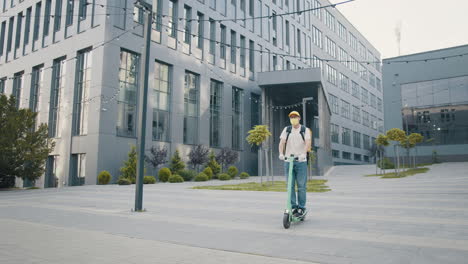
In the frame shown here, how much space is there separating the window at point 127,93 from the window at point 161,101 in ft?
5.85

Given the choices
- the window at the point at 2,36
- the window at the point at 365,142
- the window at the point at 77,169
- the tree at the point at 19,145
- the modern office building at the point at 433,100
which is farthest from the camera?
the window at the point at 365,142

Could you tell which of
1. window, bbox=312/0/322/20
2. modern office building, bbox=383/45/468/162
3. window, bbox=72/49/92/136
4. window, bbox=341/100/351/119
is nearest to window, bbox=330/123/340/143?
window, bbox=341/100/351/119

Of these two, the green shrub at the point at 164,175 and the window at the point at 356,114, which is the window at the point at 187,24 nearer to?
the green shrub at the point at 164,175

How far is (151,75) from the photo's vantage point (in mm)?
26672

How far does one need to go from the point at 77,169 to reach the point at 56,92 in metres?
6.99

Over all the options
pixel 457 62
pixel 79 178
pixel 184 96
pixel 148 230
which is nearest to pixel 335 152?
pixel 457 62

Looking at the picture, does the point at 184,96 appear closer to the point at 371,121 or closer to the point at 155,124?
the point at 155,124

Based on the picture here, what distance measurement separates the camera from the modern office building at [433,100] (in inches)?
1538

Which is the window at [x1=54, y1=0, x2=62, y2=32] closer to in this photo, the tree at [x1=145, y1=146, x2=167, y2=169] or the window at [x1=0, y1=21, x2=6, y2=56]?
the window at [x1=0, y1=21, x2=6, y2=56]

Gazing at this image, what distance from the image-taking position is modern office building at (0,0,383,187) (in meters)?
24.0

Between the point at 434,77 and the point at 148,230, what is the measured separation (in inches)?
1709

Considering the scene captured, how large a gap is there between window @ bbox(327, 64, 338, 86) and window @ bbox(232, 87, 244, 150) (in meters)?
20.6

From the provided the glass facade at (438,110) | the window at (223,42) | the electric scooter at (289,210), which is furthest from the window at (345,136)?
the electric scooter at (289,210)

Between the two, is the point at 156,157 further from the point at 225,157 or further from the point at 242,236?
the point at 242,236
